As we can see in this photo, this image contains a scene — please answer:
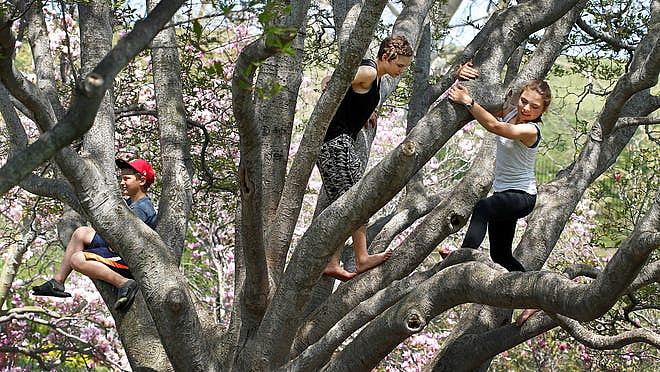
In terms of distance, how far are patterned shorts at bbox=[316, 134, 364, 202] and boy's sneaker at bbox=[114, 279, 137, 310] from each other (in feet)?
3.61

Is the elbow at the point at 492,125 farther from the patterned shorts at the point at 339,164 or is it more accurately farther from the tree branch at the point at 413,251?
the patterned shorts at the point at 339,164

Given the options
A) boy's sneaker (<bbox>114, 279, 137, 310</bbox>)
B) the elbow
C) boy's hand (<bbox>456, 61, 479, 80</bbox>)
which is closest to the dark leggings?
the elbow

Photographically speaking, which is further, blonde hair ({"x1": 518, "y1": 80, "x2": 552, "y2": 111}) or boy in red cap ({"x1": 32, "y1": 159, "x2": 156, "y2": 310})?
boy in red cap ({"x1": 32, "y1": 159, "x2": 156, "y2": 310})

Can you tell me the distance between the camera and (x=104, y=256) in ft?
16.4

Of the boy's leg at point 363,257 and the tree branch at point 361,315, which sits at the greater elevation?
the boy's leg at point 363,257

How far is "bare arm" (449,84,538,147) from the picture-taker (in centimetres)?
390

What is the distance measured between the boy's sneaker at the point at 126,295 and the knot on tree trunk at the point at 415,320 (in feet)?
5.06

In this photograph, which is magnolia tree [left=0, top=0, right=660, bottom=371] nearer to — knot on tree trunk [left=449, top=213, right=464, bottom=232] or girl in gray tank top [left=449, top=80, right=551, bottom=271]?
knot on tree trunk [left=449, top=213, right=464, bottom=232]

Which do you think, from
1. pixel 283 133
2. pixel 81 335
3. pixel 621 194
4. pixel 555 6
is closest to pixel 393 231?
pixel 283 133

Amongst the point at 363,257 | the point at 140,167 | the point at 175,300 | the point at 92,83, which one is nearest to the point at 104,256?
the point at 140,167

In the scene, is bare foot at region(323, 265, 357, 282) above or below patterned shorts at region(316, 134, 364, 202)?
below

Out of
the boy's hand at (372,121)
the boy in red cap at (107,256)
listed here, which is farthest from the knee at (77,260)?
the boy's hand at (372,121)

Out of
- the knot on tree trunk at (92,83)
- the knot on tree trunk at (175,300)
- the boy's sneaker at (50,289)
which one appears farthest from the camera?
the boy's sneaker at (50,289)

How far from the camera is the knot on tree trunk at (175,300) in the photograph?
424 centimetres
